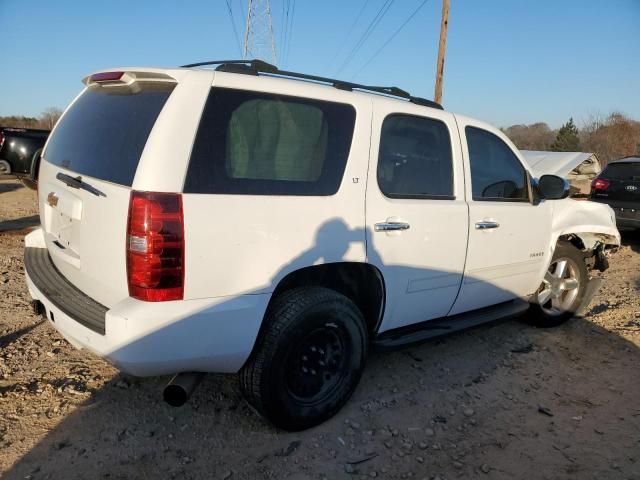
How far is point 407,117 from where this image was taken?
10.0ft

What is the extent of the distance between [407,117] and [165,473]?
8.45 feet

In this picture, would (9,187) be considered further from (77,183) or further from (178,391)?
(178,391)

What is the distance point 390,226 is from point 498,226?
45.6 inches

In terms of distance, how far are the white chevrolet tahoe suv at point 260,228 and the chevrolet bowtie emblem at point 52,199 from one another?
1cm

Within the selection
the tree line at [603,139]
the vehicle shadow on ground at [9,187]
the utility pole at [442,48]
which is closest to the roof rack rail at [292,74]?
the utility pole at [442,48]

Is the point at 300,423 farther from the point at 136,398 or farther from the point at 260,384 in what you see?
the point at 136,398

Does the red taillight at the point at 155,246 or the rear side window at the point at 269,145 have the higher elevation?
the rear side window at the point at 269,145

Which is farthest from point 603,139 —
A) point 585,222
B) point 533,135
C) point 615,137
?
point 585,222

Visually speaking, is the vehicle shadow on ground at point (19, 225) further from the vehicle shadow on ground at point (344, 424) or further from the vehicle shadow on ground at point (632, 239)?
the vehicle shadow on ground at point (632, 239)

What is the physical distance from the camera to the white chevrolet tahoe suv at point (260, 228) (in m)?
2.12

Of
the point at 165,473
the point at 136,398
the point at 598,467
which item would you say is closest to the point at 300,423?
the point at 165,473

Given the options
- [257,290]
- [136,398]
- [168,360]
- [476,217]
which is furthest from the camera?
[476,217]

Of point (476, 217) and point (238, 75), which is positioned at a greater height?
point (238, 75)

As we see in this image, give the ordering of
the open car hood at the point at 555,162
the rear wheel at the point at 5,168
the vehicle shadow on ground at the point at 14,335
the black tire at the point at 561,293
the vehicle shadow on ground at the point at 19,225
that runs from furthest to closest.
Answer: the rear wheel at the point at 5,168
the open car hood at the point at 555,162
the vehicle shadow on ground at the point at 19,225
the black tire at the point at 561,293
the vehicle shadow on ground at the point at 14,335
